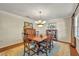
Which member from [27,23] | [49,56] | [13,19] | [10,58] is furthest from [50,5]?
[10,58]

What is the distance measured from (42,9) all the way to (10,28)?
71 cm

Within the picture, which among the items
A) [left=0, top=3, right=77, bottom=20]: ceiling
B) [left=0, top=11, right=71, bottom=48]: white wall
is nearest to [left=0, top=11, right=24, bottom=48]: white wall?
[left=0, top=11, right=71, bottom=48]: white wall

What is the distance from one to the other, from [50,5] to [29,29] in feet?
2.02

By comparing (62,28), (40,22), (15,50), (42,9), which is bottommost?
(15,50)

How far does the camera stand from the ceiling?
1.80 metres

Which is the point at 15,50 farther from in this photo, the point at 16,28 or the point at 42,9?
the point at 42,9

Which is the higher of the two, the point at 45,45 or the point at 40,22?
the point at 40,22

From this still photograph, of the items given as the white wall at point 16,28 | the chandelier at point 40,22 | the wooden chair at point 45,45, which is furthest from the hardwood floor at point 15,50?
the chandelier at point 40,22

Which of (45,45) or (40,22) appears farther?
(45,45)

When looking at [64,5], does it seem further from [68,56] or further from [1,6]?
[1,6]

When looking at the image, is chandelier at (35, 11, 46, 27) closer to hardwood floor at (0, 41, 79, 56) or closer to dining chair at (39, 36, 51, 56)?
dining chair at (39, 36, 51, 56)

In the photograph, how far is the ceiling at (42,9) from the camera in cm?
180

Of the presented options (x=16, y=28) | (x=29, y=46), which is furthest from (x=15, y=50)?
(x=16, y=28)

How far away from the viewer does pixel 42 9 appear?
1.89m
